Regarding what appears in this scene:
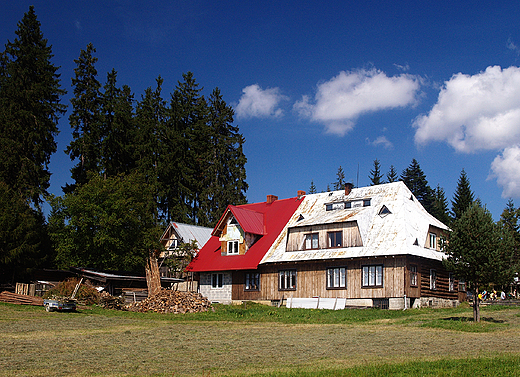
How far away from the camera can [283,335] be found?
22.5 meters

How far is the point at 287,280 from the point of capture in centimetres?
4394

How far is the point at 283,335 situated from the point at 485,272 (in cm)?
1158

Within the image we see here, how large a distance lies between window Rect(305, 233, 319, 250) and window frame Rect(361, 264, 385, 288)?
191 inches

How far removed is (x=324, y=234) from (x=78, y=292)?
63.6 feet

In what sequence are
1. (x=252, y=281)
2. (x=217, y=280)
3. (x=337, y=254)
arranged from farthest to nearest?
(x=217, y=280), (x=252, y=281), (x=337, y=254)

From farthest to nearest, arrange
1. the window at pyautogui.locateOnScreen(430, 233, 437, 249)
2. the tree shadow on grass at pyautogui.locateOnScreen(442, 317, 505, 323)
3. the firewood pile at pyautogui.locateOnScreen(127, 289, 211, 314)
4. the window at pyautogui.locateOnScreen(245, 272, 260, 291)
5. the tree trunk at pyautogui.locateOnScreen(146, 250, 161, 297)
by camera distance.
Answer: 1. the window at pyautogui.locateOnScreen(245, 272, 260, 291)
2. the tree trunk at pyautogui.locateOnScreen(146, 250, 161, 297)
3. the window at pyautogui.locateOnScreen(430, 233, 437, 249)
4. the firewood pile at pyautogui.locateOnScreen(127, 289, 211, 314)
5. the tree shadow on grass at pyautogui.locateOnScreen(442, 317, 505, 323)

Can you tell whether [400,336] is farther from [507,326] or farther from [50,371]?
[50,371]

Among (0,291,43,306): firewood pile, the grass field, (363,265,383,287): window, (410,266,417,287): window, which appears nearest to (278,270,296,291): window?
(363,265,383,287): window

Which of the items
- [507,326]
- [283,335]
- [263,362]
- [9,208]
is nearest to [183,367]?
[263,362]

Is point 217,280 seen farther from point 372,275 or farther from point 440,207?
point 440,207

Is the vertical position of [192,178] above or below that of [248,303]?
above

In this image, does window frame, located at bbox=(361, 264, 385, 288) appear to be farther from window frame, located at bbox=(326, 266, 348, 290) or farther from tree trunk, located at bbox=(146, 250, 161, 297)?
tree trunk, located at bbox=(146, 250, 161, 297)

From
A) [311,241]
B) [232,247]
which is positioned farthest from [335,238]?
[232,247]

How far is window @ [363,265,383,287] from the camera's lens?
128 feet
